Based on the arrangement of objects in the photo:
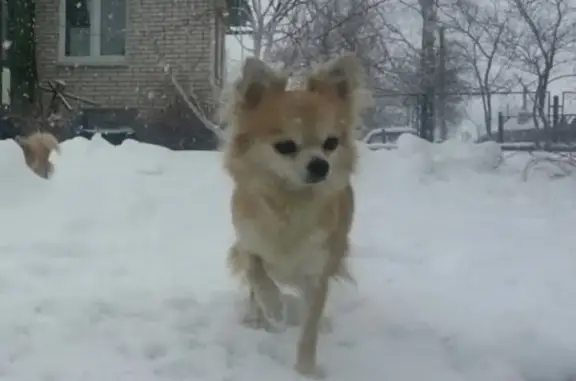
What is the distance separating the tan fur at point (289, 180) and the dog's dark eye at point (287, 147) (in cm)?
1

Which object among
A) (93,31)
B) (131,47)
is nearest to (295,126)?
(131,47)

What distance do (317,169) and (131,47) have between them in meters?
6.01

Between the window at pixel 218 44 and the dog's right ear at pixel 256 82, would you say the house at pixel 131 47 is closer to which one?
the window at pixel 218 44

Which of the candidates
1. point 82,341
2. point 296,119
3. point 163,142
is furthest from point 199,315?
point 163,142

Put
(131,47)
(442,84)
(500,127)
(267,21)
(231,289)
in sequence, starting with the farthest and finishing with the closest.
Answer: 1. (442,84)
2. (500,127)
3. (131,47)
4. (267,21)
5. (231,289)

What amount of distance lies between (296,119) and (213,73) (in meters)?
5.20

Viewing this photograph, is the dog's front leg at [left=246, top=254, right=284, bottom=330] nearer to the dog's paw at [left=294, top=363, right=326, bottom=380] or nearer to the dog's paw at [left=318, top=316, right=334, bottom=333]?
the dog's paw at [left=318, top=316, right=334, bottom=333]

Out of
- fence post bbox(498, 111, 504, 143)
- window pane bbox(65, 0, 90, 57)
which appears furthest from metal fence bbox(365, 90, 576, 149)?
window pane bbox(65, 0, 90, 57)

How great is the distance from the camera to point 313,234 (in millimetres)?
2156

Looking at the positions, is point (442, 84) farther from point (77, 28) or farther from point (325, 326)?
point (325, 326)

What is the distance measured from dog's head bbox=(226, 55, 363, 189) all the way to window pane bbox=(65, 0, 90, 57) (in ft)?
19.3

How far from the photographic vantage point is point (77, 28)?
7707mm

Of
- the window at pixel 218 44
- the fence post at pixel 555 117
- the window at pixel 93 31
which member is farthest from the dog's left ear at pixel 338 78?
the window at pixel 93 31

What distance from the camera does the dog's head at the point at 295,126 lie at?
2.06 meters
